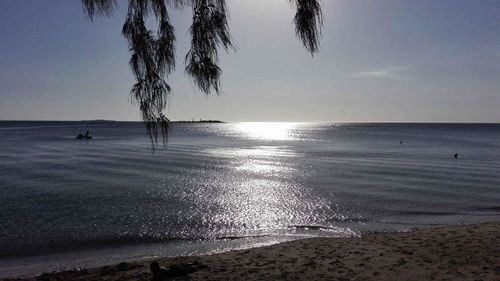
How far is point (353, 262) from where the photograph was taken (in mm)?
10398

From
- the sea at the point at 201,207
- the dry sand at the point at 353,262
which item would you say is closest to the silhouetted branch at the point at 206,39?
the dry sand at the point at 353,262

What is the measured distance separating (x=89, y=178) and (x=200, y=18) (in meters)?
27.9

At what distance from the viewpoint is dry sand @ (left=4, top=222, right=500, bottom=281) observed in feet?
30.9

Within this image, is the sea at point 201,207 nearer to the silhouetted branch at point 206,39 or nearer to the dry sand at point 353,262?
the dry sand at point 353,262

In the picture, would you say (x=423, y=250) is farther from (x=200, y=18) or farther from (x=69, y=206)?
(x=69, y=206)

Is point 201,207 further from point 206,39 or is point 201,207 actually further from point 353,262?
point 206,39

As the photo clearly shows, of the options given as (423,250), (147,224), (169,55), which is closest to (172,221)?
(147,224)

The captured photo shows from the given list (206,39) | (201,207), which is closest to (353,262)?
(206,39)

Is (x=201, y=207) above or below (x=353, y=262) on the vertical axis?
below

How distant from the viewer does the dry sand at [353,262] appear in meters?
9.41

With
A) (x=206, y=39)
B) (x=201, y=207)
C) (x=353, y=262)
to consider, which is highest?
(x=206, y=39)

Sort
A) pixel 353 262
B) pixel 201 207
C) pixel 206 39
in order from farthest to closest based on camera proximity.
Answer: pixel 201 207
pixel 353 262
pixel 206 39

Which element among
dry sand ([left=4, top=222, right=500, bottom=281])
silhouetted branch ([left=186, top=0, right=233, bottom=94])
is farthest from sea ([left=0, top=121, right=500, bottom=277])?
silhouetted branch ([left=186, top=0, right=233, bottom=94])

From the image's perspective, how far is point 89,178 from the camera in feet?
97.3
